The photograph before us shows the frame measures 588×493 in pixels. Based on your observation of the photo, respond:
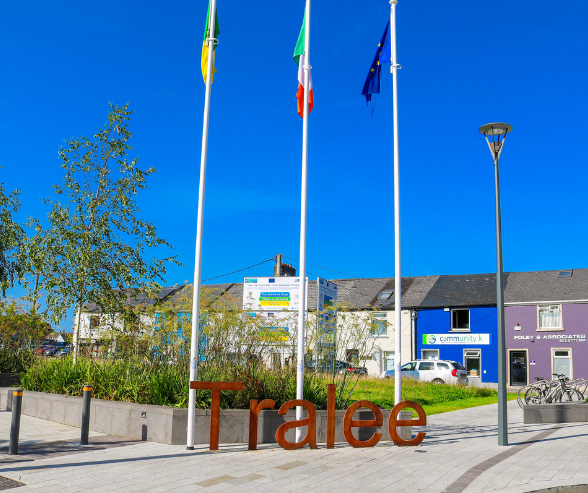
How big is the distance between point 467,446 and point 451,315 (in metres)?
29.1

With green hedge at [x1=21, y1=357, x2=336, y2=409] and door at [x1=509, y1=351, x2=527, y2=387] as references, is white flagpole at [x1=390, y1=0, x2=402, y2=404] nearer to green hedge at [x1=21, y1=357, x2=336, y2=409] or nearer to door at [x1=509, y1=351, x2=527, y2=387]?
green hedge at [x1=21, y1=357, x2=336, y2=409]

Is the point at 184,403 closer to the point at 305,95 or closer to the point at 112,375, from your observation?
the point at 112,375

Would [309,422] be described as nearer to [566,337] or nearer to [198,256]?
[198,256]

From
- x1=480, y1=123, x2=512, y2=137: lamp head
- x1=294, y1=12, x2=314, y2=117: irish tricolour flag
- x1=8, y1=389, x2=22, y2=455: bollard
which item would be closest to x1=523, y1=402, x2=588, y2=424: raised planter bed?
x1=480, y1=123, x2=512, y2=137: lamp head

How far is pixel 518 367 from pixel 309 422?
30955 millimetres

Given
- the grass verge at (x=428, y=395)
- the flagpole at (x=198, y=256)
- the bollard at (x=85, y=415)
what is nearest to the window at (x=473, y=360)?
the grass verge at (x=428, y=395)

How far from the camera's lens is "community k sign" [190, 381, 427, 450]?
29.5ft

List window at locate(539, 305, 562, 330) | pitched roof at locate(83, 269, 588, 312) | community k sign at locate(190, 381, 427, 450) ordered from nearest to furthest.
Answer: community k sign at locate(190, 381, 427, 450) → window at locate(539, 305, 562, 330) → pitched roof at locate(83, 269, 588, 312)

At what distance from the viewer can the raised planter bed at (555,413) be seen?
14305 mm

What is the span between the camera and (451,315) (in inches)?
1517

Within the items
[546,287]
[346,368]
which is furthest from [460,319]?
[346,368]

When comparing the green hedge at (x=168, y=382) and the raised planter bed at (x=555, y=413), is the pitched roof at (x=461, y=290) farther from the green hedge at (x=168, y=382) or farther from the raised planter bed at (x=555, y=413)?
the green hedge at (x=168, y=382)

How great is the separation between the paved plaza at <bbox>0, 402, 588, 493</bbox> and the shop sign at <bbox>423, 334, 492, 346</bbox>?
2748 centimetres

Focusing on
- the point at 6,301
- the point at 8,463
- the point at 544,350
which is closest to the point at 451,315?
the point at 544,350
